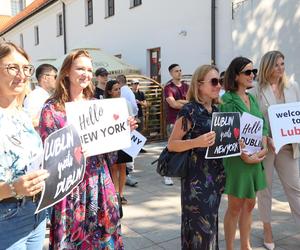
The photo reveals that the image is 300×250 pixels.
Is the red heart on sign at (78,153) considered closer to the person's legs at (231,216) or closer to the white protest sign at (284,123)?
the person's legs at (231,216)

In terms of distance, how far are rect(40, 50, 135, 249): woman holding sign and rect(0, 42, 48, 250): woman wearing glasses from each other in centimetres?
28

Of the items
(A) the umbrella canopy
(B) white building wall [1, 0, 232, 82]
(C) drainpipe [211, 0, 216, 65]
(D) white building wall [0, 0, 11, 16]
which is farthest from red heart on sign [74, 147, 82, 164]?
(D) white building wall [0, 0, 11, 16]

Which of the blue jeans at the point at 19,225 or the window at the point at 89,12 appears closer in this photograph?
the blue jeans at the point at 19,225

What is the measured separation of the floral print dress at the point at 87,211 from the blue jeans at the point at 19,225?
0.32 m

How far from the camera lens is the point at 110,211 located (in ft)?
8.92

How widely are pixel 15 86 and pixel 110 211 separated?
1.12 meters

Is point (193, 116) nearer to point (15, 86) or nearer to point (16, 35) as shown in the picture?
point (15, 86)

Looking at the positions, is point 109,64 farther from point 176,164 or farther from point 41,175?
point 41,175

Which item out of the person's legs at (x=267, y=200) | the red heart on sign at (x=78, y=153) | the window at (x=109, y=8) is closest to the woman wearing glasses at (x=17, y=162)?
the red heart on sign at (x=78, y=153)

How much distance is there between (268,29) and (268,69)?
6.54 metres

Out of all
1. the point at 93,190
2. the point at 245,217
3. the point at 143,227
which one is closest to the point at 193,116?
the point at 93,190

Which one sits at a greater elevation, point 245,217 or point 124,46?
point 124,46

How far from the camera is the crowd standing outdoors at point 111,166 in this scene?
2.09 m

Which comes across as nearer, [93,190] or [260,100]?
[93,190]
